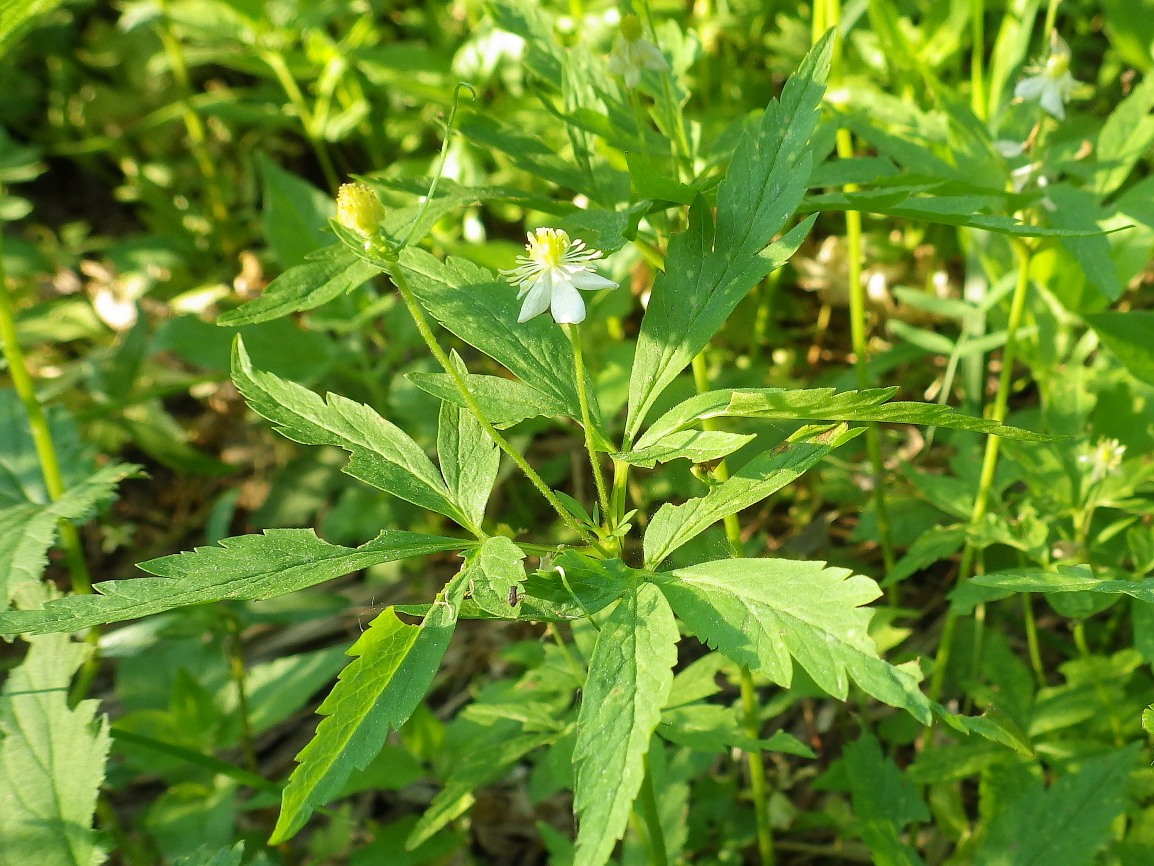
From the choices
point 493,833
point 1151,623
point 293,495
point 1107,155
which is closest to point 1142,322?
point 1107,155

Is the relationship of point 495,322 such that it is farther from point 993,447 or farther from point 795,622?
point 993,447

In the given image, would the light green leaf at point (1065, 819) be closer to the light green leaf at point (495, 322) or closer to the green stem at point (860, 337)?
the green stem at point (860, 337)

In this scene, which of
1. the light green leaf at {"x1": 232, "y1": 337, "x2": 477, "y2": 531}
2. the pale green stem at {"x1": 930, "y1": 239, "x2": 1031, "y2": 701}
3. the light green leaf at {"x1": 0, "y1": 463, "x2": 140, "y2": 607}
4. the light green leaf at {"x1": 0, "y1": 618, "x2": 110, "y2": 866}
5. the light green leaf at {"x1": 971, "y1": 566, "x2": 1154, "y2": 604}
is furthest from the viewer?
the pale green stem at {"x1": 930, "y1": 239, "x2": 1031, "y2": 701}

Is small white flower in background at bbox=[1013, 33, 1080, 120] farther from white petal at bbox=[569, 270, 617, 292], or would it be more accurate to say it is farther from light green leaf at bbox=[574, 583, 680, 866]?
light green leaf at bbox=[574, 583, 680, 866]

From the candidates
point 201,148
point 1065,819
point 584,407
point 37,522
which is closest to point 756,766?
point 1065,819

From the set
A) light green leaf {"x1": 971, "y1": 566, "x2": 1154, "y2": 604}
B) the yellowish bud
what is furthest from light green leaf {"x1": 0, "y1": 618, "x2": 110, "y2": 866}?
light green leaf {"x1": 971, "y1": 566, "x2": 1154, "y2": 604}
